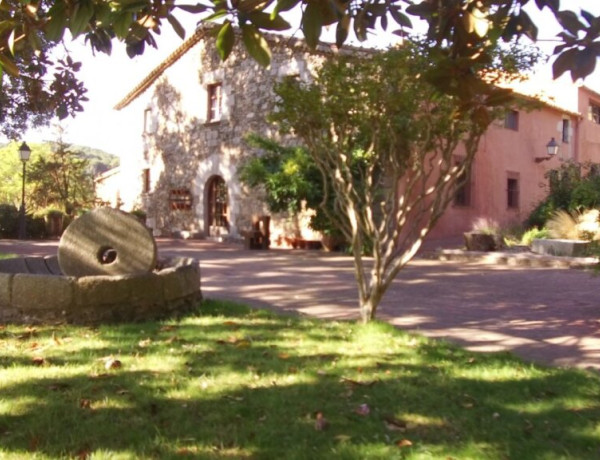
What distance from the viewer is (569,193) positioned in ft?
56.6

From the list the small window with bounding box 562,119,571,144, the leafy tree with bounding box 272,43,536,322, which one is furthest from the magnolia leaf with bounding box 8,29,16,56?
the small window with bounding box 562,119,571,144

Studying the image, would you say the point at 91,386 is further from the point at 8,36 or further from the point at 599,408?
the point at 599,408

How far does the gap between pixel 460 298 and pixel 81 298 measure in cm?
469

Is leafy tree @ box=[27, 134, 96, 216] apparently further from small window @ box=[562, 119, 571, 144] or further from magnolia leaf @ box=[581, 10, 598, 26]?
magnolia leaf @ box=[581, 10, 598, 26]

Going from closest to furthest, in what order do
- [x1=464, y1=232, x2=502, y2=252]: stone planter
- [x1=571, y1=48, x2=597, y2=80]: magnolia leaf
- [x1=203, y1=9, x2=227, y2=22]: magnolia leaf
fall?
[x1=203, y1=9, x2=227, y2=22]: magnolia leaf < [x1=571, y1=48, x2=597, y2=80]: magnolia leaf < [x1=464, y1=232, x2=502, y2=252]: stone planter

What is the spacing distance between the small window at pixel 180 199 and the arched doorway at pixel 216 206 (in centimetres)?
90

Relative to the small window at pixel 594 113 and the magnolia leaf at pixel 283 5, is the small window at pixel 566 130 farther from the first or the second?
the magnolia leaf at pixel 283 5

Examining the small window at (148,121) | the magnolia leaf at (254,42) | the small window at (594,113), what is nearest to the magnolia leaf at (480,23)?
the magnolia leaf at (254,42)

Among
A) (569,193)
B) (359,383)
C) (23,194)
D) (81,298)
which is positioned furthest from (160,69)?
(359,383)

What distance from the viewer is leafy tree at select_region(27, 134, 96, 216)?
25031 millimetres

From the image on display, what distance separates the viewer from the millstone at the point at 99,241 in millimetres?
6812

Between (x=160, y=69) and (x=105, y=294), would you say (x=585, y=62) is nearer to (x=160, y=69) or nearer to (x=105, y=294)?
(x=105, y=294)

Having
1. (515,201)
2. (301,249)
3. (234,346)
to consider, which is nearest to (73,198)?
(301,249)

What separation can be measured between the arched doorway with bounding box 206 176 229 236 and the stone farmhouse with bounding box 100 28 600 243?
3cm
